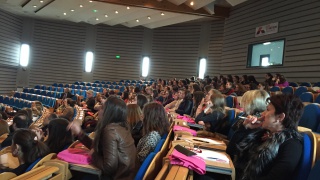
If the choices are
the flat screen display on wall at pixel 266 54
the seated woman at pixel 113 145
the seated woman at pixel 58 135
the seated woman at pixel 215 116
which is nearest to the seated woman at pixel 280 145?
the seated woman at pixel 113 145

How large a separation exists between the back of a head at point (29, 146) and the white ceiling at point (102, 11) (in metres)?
9.41

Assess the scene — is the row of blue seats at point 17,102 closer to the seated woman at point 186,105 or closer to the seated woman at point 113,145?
the seated woman at point 186,105

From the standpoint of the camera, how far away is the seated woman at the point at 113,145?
2.24m

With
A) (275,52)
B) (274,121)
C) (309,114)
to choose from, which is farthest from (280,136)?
(275,52)

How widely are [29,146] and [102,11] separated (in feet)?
38.6

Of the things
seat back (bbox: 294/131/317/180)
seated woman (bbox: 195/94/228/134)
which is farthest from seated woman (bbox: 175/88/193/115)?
seat back (bbox: 294/131/317/180)

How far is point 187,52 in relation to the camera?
16297 mm

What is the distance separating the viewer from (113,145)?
226 cm

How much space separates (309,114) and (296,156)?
1.64 metres

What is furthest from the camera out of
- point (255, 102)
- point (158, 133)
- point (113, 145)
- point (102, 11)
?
point (102, 11)

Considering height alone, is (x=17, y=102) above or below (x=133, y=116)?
below

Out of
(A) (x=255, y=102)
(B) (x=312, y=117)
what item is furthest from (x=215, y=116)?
(A) (x=255, y=102)

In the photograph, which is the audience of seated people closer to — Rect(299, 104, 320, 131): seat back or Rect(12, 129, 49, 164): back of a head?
Rect(12, 129, 49, 164): back of a head

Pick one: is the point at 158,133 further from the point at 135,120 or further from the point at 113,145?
the point at 135,120
